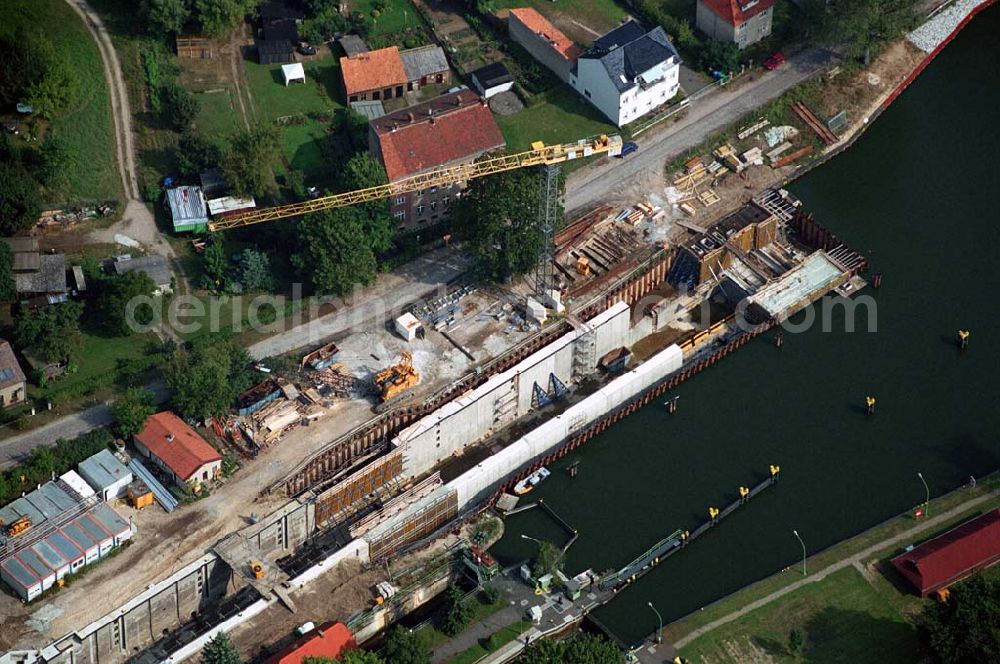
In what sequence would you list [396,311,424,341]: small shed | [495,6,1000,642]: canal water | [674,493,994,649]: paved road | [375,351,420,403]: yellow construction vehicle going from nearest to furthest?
1. [674,493,994,649]: paved road
2. [495,6,1000,642]: canal water
3. [375,351,420,403]: yellow construction vehicle
4. [396,311,424,341]: small shed

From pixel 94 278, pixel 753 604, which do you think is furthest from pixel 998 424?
pixel 94 278

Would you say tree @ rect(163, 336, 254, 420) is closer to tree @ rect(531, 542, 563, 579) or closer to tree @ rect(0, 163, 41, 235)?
tree @ rect(0, 163, 41, 235)

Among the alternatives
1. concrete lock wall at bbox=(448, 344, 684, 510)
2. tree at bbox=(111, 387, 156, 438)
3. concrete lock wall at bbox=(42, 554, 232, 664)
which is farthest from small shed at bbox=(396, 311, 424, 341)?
concrete lock wall at bbox=(42, 554, 232, 664)

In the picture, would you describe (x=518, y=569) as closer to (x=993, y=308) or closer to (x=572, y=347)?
(x=572, y=347)

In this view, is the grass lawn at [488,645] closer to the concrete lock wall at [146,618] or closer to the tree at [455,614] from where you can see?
the tree at [455,614]

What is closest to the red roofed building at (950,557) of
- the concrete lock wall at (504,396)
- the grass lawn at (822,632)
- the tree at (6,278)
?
the grass lawn at (822,632)

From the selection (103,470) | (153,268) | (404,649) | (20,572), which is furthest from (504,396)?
(20,572)
